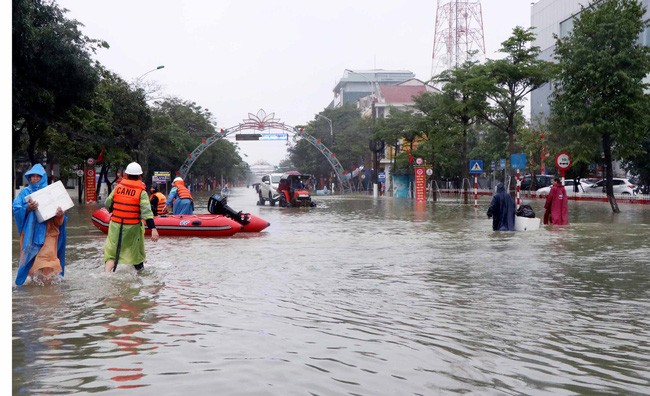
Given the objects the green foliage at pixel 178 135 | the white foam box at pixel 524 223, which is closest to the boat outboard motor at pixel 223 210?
the white foam box at pixel 524 223

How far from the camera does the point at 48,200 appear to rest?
33.3 feet

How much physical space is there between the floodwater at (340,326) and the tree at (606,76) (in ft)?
58.7

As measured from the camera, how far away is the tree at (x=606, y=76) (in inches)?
1228

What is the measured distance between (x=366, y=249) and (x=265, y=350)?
991 cm

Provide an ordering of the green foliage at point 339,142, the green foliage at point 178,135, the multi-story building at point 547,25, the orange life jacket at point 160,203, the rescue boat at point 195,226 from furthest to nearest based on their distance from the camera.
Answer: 1. the green foliage at point 339,142
2. the multi-story building at point 547,25
3. the green foliage at point 178,135
4. the orange life jacket at point 160,203
5. the rescue boat at point 195,226

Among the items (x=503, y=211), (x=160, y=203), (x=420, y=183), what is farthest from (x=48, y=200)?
(x=420, y=183)

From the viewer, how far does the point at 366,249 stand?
53.8ft

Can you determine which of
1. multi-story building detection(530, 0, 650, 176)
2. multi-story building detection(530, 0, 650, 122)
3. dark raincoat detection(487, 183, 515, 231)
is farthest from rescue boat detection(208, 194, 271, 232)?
multi-story building detection(530, 0, 650, 122)

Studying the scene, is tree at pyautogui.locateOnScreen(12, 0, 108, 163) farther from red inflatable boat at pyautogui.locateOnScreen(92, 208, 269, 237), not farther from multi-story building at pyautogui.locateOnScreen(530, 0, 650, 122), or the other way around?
multi-story building at pyautogui.locateOnScreen(530, 0, 650, 122)

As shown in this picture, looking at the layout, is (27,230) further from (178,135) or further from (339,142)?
(339,142)

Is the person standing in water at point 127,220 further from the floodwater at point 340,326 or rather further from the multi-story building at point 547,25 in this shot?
the multi-story building at point 547,25

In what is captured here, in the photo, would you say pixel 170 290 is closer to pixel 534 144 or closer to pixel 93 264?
pixel 93 264

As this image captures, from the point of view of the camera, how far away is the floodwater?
565cm

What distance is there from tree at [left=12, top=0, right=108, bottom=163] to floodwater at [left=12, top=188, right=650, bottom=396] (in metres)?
11.6
